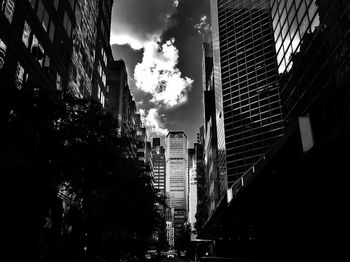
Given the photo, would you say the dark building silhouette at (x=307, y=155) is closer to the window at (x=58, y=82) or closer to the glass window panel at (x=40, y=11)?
the window at (x=58, y=82)

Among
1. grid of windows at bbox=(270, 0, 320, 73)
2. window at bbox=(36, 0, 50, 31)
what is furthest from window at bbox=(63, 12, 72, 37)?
grid of windows at bbox=(270, 0, 320, 73)

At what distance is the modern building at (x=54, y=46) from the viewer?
27.0 meters

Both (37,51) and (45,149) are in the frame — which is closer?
(45,149)

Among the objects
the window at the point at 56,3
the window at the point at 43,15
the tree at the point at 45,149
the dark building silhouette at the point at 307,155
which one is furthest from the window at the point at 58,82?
the dark building silhouette at the point at 307,155

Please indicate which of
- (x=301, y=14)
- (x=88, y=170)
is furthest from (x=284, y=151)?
(x=301, y=14)

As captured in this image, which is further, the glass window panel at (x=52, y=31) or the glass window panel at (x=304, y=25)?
the glass window panel at (x=52, y=31)

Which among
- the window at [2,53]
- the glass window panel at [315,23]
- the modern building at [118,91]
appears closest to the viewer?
the window at [2,53]

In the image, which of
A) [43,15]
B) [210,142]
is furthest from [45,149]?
A: [210,142]

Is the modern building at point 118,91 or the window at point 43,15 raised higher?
the modern building at point 118,91

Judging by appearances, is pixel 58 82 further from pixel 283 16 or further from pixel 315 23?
pixel 283 16

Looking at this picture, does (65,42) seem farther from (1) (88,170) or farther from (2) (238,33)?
(2) (238,33)

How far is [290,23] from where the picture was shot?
127 feet

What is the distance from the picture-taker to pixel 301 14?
35281mm

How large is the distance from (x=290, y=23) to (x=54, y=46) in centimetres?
2631
